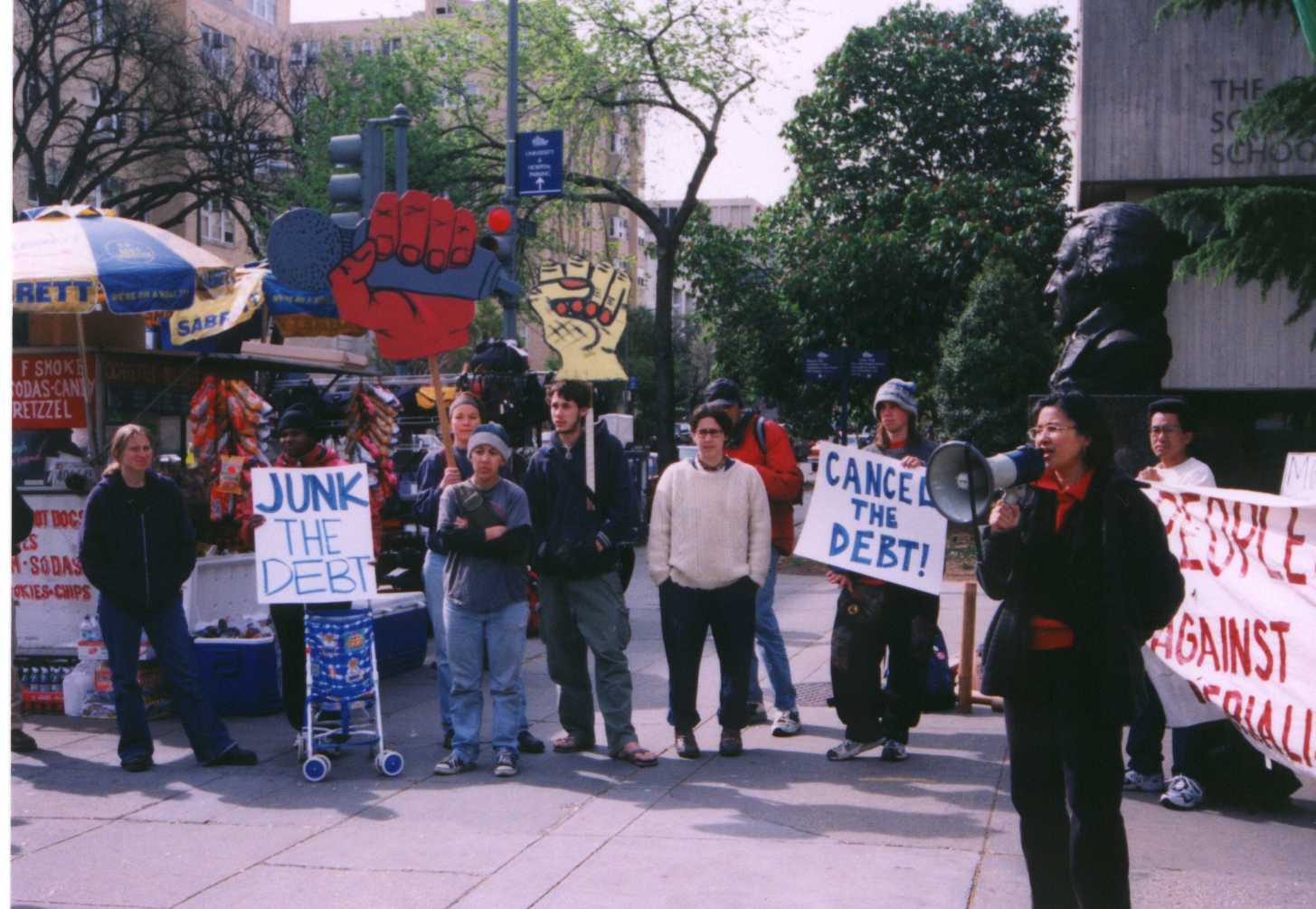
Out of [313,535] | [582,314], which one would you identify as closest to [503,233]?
[582,314]

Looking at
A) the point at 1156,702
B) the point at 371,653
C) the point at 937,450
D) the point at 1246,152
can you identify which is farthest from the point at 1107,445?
the point at 1246,152

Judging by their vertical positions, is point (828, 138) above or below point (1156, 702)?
above

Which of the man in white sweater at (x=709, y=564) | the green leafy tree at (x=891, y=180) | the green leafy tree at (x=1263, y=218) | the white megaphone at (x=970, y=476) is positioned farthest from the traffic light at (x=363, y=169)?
the green leafy tree at (x=891, y=180)

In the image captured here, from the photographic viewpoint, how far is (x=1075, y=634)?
423cm

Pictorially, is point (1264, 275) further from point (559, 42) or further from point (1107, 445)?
point (559, 42)

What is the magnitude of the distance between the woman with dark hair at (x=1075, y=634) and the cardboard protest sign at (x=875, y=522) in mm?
2898

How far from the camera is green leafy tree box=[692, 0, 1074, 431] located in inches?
1196

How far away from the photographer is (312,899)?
5.07 meters

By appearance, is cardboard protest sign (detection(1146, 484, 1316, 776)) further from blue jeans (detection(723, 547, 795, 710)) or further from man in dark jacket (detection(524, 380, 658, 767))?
man in dark jacket (detection(524, 380, 658, 767))

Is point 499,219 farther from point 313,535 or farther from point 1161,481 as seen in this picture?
point 1161,481

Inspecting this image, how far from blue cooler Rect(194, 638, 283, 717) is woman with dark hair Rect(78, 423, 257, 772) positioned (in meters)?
1.33

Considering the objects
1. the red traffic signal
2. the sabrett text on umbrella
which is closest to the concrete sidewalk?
the sabrett text on umbrella

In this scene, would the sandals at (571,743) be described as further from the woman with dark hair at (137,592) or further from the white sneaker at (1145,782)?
the white sneaker at (1145,782)

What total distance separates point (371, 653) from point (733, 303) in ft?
82.2
